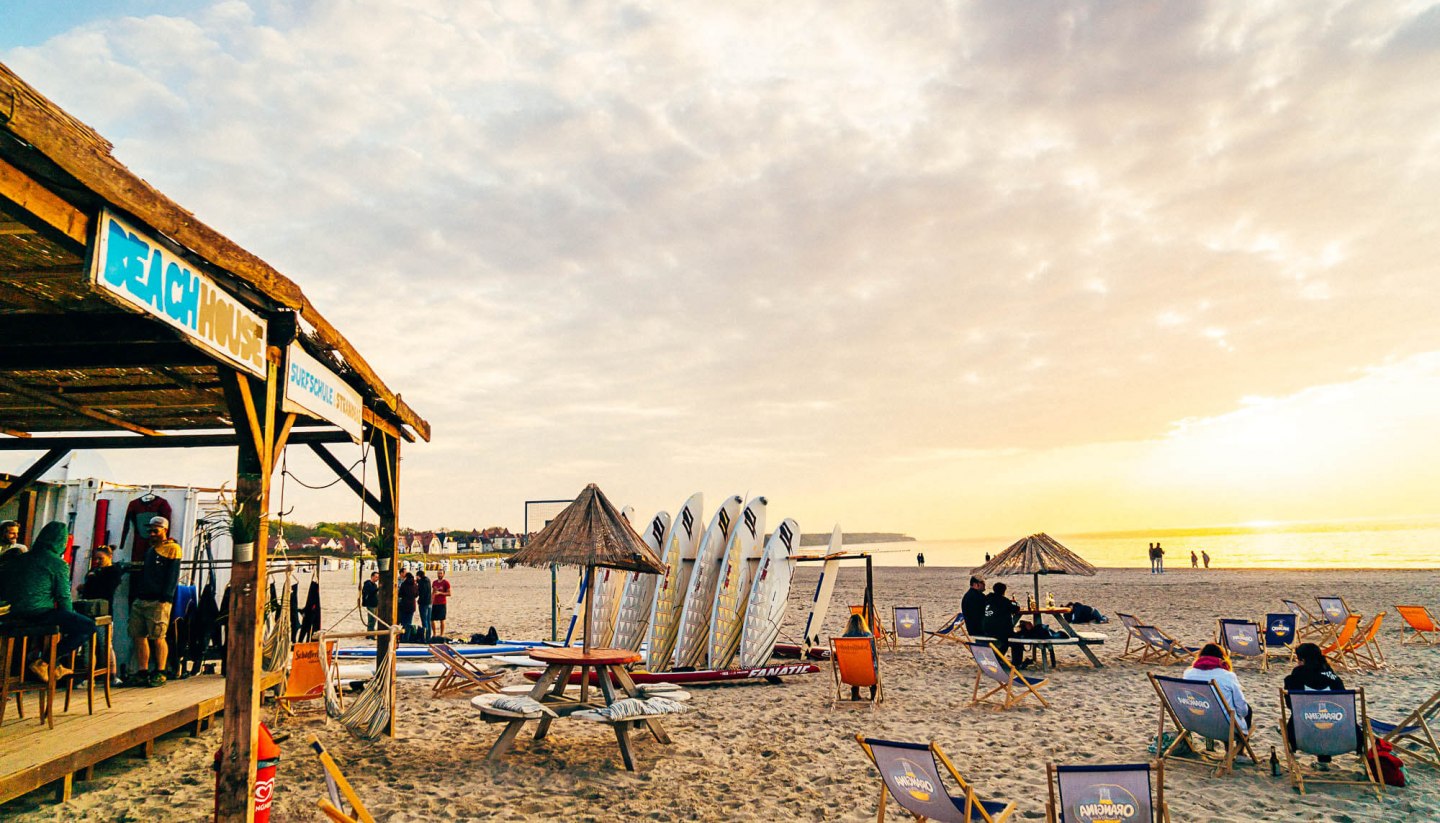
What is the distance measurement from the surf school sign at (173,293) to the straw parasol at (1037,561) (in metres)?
10.6

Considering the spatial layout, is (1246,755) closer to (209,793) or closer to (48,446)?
(209,793)

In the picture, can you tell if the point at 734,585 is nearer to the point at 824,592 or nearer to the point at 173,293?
the point at 824,592

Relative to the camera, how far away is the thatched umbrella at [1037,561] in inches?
496

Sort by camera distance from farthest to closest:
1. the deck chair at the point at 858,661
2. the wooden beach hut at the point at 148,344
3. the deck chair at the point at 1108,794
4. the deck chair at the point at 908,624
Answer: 1. the deck chair at the point at 908,624
2. the deck chair at the point at 858,661
3. the deck chair at the point at 1108,794
4. the wooden beach hut at the point at 148,344

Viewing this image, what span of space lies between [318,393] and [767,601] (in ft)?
25.1

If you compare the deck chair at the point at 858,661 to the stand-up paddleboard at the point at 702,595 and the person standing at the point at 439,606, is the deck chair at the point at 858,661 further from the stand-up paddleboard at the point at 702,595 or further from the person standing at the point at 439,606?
the person standing at the point at 439,606

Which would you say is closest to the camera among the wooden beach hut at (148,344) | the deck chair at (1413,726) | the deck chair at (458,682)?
the wooden beach hut at (148,344)

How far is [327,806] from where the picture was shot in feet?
10.5

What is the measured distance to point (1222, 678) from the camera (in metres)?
6.57

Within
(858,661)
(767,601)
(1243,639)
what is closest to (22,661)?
(858,661)

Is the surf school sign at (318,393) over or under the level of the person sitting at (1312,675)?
over

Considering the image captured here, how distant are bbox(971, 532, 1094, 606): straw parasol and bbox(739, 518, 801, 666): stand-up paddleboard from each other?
3100 millimetres

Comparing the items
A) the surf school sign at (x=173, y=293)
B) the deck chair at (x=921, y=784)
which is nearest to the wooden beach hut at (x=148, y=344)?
the surf school sign at (x=173, y=293)

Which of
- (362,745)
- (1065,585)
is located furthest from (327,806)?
(1065,585)
